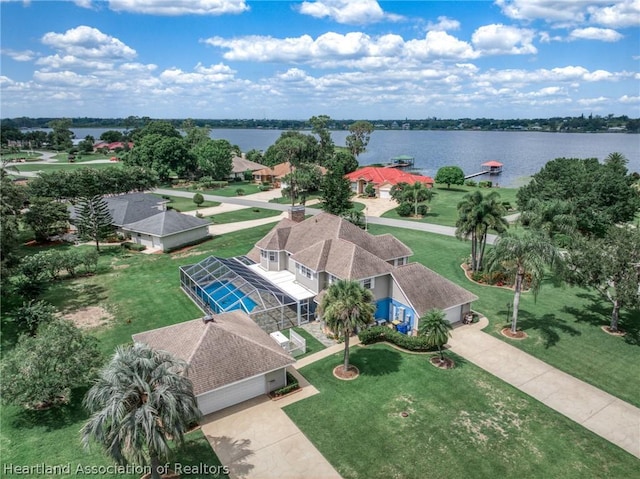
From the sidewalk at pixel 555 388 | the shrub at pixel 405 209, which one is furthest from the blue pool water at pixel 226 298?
the shrub at pixel 405 209

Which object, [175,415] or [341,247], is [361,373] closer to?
[341,247]

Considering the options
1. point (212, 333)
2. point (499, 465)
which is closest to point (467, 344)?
point (499, 465)

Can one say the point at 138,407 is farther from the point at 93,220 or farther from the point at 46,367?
the point at 93,220

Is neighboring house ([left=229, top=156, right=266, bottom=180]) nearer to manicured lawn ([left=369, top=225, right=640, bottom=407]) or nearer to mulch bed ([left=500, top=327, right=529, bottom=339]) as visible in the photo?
manicured lawn ([left=369, top=225, right=640, bottom=407])

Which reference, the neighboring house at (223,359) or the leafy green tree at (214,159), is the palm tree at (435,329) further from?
the leafy green tree at (214,159)

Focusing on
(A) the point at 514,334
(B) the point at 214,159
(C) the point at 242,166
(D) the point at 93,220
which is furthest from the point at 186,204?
(A) the point at 514,334
